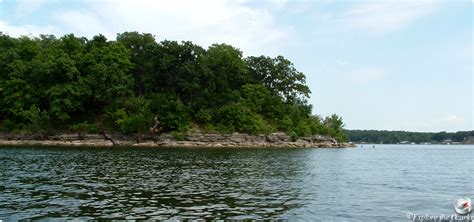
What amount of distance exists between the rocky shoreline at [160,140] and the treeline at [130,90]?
5.78 ft

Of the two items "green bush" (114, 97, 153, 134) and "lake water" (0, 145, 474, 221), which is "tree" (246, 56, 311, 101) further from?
"lake water" (0, 145, 474, 221)

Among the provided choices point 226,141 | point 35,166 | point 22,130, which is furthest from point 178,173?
point 22,130

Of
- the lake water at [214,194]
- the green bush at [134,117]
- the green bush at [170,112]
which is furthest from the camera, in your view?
the green bush at [170,112]

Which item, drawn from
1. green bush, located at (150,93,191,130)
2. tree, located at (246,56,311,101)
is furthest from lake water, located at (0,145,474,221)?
tree, located at (246,56,311,101)

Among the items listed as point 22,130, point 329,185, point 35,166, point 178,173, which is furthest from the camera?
point 22,130

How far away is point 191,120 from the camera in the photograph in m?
99.2

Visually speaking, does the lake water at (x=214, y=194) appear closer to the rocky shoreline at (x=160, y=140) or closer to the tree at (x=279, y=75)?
the rocky shoreline at (x=160, y=140)

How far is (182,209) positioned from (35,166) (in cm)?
2465

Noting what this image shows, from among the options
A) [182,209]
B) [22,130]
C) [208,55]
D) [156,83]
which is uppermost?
[208,55]

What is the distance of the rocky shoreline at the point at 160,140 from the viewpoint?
288 ft

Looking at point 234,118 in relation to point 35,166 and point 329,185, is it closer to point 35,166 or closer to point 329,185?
point 35,166

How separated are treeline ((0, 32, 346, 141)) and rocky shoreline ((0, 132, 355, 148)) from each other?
1761mm

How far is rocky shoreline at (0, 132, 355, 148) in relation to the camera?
87.8 meters

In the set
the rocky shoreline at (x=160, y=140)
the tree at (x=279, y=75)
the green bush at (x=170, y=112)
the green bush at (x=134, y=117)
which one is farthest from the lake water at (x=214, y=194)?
the tree at (x=279, y=75)
